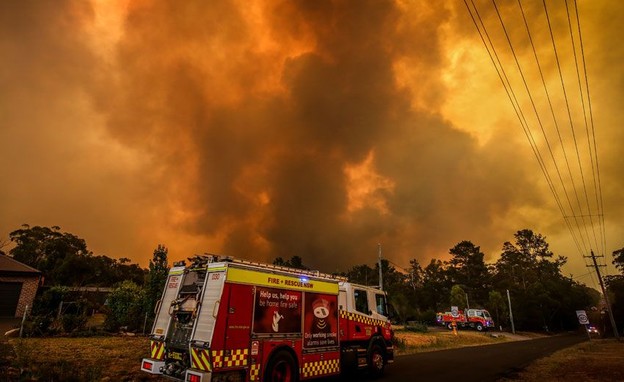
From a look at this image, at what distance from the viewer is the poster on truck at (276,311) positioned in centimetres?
881

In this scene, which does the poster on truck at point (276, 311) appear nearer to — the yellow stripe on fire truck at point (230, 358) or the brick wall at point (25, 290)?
the yellow stripe on fire truck at point (230, 358)

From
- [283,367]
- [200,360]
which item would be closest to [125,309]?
[283,367]

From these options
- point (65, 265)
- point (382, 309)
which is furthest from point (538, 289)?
point (65, 265)

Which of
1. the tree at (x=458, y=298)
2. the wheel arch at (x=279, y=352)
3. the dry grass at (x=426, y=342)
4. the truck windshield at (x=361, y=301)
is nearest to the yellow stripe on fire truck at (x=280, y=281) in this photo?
the truck windshield at (x=361, y=301)

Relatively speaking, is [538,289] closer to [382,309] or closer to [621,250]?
[621,250]

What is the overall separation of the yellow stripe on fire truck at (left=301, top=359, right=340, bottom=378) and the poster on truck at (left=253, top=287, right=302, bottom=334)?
1080mm

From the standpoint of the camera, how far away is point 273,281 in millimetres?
9430

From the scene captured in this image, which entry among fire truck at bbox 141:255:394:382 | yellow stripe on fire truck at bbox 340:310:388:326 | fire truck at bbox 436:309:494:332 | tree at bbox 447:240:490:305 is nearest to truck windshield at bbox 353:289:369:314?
yellow stripe on fire truck at bbox 340:310:388:326

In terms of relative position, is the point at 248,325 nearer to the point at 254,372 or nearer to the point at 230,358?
the point at 230,358

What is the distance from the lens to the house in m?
25.7

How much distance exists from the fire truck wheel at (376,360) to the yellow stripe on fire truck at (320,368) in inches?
69.3

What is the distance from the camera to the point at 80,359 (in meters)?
11.3

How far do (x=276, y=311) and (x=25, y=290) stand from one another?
28.5 metres

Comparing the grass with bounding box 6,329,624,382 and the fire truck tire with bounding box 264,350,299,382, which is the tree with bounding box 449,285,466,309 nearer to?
the grass with bounding box 6,329,624,382
